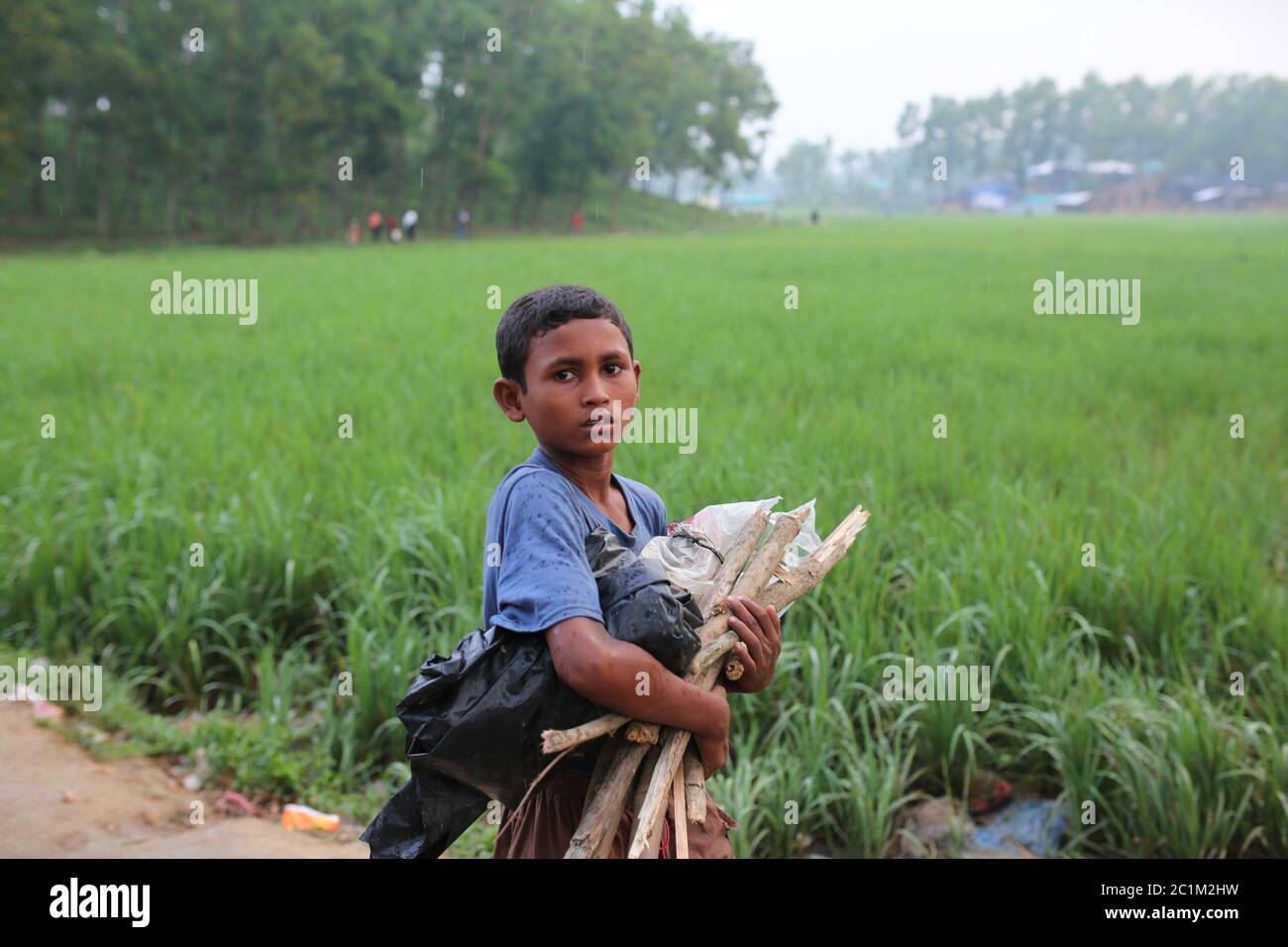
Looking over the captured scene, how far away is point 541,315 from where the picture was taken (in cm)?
137

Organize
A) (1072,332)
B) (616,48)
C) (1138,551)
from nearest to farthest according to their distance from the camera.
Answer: (1138,551) → (1072,332) → (616,48)

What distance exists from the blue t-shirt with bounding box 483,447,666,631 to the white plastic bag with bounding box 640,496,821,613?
0.16ft

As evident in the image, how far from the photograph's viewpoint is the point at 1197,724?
9.45 ft

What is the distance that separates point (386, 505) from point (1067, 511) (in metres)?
2.85

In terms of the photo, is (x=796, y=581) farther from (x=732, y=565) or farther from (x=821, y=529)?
(x=821, y=529)

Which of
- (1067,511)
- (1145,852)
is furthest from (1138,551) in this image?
(1145,852)

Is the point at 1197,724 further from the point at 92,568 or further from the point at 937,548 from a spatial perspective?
the point at 92,568

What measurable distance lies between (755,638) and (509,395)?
1.52 ft

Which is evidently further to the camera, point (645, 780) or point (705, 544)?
point (705, 544)

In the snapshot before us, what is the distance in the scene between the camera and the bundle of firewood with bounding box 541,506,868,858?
50.4 inches

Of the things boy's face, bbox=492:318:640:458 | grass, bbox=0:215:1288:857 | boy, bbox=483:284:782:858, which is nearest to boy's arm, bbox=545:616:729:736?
boy, bbox=483:284:782:858

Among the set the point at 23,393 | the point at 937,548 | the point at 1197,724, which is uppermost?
the point at 23,393

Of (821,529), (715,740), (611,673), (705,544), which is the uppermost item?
(705,544)

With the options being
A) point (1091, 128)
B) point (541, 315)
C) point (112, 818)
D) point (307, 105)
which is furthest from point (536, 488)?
point (1091, 128)
